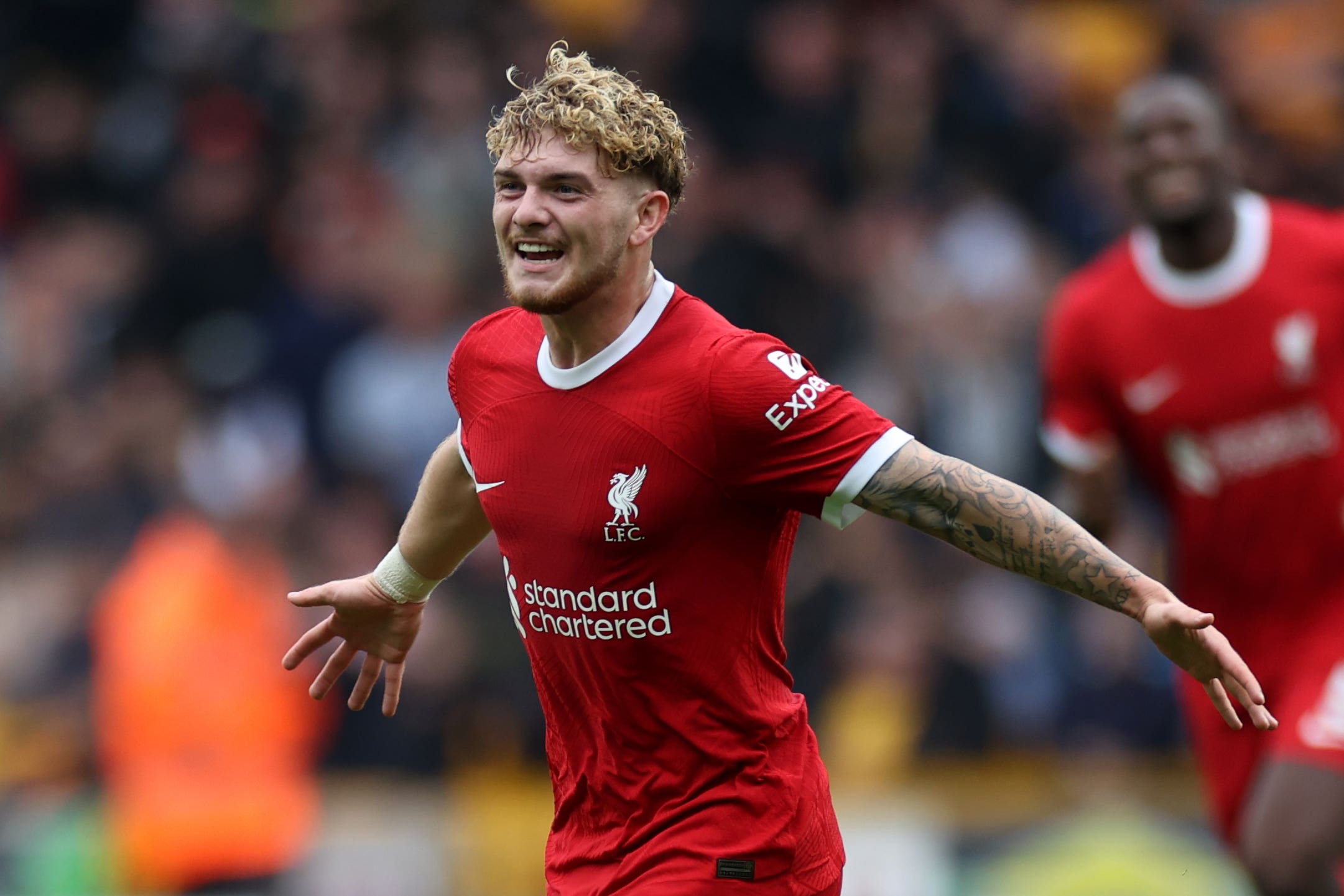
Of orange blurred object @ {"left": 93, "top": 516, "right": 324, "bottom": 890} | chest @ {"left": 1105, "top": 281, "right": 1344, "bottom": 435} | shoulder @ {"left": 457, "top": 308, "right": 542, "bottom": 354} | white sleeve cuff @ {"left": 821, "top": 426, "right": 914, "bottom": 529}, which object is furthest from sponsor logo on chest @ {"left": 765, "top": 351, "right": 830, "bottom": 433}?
orange blurred object @ {"left": 93, "top": 516, "right": 324, "bottom": 890}

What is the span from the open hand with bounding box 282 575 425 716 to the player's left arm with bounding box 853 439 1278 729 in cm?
147

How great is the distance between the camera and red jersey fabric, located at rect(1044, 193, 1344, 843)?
6.46m

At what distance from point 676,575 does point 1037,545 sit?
31.9 inches

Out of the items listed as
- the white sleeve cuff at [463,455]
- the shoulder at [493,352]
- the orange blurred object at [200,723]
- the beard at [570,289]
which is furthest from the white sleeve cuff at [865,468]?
the orange blurred object at [200,723]

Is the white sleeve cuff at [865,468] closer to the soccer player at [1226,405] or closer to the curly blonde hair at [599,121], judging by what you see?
the curly blonde hair at [599,121]

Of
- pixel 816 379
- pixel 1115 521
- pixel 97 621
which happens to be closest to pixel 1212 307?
pixel 1115 521

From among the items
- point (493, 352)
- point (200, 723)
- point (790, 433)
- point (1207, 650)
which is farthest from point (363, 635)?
point (200, 723)

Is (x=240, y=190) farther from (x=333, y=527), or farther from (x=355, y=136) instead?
(x=333, y=527)

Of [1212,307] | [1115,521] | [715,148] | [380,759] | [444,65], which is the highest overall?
[444,65]

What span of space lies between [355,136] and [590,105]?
27.7ft

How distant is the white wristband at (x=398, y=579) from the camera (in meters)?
5.02

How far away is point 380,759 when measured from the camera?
9758mm

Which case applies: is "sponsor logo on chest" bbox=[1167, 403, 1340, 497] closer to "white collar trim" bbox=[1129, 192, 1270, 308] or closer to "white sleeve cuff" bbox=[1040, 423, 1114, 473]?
"white sleeve cuff" bbox=[1040, 423, 1114, 473]

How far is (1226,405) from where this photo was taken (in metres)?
6.57
